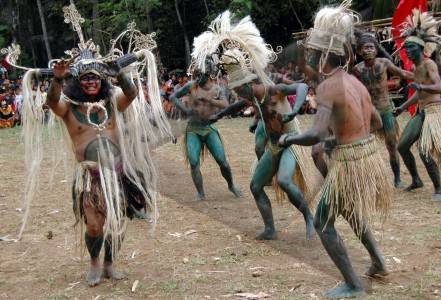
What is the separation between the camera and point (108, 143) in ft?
15.2

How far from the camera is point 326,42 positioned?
4055 mm

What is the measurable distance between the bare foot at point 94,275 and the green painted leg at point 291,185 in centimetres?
174

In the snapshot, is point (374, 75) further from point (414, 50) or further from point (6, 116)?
point (6, 116)

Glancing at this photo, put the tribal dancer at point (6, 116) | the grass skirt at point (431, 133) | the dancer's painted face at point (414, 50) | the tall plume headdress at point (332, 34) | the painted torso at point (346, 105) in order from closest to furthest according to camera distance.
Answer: the painted torso at point (346, 105) → the tall plume headdress at point (332, 34) → the grass skirt at point (431, 133) → the dancer's painted face at point (414, 50) → the tribal dancer at point (6, 116)

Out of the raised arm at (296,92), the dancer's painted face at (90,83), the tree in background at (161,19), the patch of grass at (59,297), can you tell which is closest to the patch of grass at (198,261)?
the patch of grass at (59,297)

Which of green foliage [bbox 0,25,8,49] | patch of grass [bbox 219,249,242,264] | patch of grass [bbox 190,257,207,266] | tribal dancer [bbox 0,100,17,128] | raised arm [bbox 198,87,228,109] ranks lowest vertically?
patch of grass [bbox 219,249,242,264]

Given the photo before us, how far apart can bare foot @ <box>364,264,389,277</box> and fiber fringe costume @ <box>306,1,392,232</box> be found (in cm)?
47

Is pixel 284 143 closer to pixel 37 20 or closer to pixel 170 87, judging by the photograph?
pixel 170 87

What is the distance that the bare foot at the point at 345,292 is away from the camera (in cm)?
405

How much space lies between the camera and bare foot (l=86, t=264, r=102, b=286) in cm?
461

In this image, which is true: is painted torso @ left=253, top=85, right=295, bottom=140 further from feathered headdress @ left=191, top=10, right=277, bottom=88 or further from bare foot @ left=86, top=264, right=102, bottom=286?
bare foot @ left=86, top=264, right=102, bottom=286

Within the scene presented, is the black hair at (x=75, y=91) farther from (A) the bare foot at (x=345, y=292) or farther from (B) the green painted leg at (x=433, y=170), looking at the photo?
(B) the green painted leg at (x=433, y=170)

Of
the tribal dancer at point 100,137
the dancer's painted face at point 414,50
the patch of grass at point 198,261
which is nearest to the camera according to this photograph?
the tribal dancer at point 100,137

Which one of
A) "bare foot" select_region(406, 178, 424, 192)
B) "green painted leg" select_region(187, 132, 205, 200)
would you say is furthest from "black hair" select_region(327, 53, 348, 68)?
"bare foot" select_region(406, 178, 424, 192)
